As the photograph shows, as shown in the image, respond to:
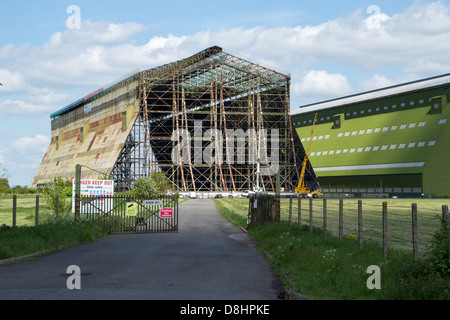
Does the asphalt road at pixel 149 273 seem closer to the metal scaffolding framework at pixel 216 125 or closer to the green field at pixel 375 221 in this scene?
the green field at pixel 375 221

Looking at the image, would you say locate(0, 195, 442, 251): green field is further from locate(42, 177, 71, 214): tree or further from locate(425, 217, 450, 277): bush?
locate(42, 177, 71, 214): tree

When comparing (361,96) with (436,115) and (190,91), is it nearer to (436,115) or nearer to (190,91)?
(436,115)

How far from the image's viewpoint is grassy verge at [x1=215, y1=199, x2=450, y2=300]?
9.61 m

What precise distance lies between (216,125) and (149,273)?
241ft

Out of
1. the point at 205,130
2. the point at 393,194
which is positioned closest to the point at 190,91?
the point at 205,130

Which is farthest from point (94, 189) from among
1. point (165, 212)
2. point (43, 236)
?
point (43, 236)

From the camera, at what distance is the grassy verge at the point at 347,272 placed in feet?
31.5

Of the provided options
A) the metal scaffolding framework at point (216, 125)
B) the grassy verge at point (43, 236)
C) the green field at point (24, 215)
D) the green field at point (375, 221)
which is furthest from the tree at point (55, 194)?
the metal scaffolding framework at point (216, 125)

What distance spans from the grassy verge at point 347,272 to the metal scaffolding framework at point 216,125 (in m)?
66.7

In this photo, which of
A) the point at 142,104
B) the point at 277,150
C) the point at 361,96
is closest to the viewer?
the point at 142,104

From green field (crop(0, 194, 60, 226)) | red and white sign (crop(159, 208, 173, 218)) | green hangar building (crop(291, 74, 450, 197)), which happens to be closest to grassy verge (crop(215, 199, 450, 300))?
red and white sign (crop(159, 208, 173, 218))

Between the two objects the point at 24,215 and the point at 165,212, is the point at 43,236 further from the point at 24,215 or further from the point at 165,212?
the point at 24,215

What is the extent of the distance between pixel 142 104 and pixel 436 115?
48.2 meters
